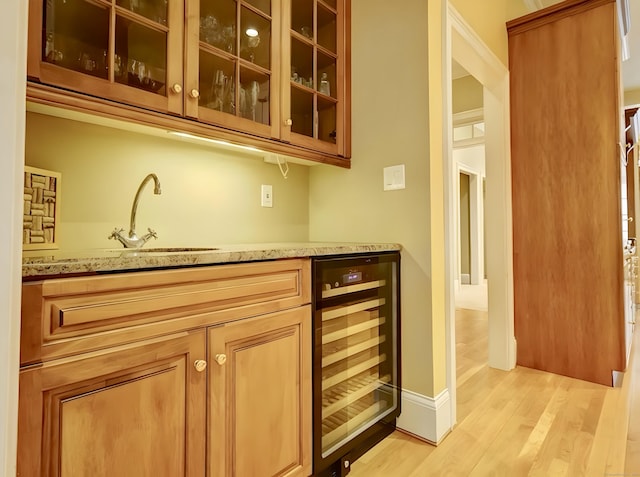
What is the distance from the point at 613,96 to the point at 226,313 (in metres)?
2.65

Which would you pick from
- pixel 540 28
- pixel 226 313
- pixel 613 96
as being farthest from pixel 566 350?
pixel 226 313

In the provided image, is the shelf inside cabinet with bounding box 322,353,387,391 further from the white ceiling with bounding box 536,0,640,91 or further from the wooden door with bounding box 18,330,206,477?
the white ceiling with bounding box 536,0,640,91

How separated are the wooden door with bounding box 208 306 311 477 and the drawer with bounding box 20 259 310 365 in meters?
0.07

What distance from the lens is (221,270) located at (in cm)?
101

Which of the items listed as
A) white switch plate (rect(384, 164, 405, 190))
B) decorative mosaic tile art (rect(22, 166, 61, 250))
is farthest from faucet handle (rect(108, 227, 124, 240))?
white switch plate (rect(384, 164, 405, 190))

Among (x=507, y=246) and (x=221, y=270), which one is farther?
(x=507, y=246)

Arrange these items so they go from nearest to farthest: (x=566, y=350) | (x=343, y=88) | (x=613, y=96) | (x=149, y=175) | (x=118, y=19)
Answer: (x=118, y=19) → (x=149, y=175) → (x=343, y=88) → (x=613, y=96) → (x=566, y=350)

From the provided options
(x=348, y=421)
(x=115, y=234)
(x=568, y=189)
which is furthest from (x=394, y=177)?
(x=568, y=189)

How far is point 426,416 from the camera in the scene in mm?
1632

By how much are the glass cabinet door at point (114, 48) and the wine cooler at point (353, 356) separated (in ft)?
2.92

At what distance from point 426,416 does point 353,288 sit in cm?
74

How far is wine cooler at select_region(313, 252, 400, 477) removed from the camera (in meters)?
1.32

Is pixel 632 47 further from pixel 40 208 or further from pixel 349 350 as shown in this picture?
pixel 40 208

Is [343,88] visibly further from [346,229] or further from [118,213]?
[118,213]
